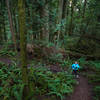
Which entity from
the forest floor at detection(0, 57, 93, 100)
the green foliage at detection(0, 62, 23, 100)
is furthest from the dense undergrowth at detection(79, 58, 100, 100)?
the green foliage at detection(0, 62, 23, 100)

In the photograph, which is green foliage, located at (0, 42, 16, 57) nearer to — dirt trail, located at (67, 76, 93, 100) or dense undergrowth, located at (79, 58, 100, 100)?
dirt trail, located at (67, 76, 93, 100)

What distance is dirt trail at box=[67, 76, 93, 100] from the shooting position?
207 inches

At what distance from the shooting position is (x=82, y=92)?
18.8 feet

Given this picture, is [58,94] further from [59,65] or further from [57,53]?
[57,53]

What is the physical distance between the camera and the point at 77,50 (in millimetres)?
10633

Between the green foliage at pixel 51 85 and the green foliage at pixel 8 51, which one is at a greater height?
the green foliage at pixel 8 51

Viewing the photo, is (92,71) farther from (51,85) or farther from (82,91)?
(51,85)

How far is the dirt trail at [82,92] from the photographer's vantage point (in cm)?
526

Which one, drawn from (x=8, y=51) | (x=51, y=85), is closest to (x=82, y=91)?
(x=51, y=85)

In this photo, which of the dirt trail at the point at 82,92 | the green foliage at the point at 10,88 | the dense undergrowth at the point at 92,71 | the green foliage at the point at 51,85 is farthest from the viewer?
the dense undergrowth at the point at 92,71

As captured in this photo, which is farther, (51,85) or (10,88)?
(51,85)

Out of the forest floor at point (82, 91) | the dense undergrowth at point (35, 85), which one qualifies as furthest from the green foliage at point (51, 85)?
the forest floor at point (82, 91)

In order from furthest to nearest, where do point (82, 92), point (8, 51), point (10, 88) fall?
point (8, 51) → point (82, 92) → point (10, 88)

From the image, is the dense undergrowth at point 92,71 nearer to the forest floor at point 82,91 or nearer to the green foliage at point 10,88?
the forest floor at point 82,91
